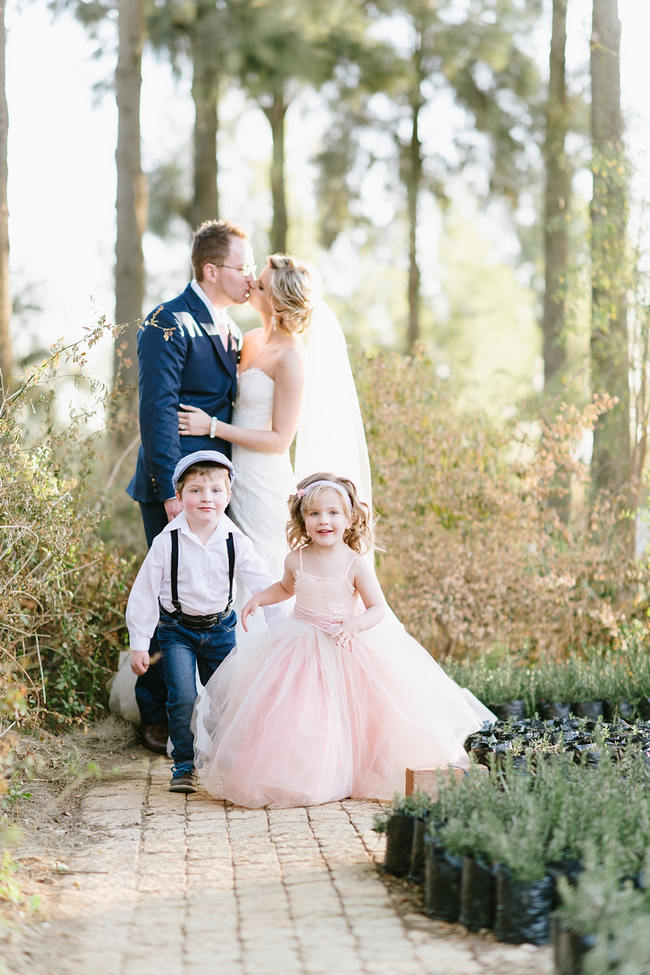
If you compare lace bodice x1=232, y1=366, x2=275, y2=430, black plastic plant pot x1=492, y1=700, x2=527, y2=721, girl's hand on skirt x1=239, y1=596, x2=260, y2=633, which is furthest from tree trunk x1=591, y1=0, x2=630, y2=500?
girl's hand on skirt x1=239, y1=596, x2=260, y2=633

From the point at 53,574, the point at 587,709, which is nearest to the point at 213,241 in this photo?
the point at 53,574

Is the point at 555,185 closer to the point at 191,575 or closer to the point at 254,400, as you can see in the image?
the point at 254,400

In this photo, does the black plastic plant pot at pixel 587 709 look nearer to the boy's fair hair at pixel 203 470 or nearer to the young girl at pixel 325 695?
the young girl at pixel 325 695

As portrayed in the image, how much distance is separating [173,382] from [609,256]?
188 inches

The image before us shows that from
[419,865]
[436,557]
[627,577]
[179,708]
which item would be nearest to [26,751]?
[179,708]

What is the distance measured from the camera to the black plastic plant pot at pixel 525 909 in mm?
3014

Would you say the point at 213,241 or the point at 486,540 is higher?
the point at 213,241

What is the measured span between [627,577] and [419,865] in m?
4.76

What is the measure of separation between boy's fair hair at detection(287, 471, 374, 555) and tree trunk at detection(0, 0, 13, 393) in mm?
3006

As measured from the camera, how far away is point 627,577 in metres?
7.89

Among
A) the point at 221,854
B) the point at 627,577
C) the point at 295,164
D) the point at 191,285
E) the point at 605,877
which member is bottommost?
the point at 221,854

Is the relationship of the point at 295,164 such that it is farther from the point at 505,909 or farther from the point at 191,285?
the point at 505,909

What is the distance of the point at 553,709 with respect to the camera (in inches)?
237

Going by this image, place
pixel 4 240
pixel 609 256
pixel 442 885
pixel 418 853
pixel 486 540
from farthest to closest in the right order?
pixel 609 256
pixel 486 540
pixel 4 240
pixel 418 853
pixel 442 885
